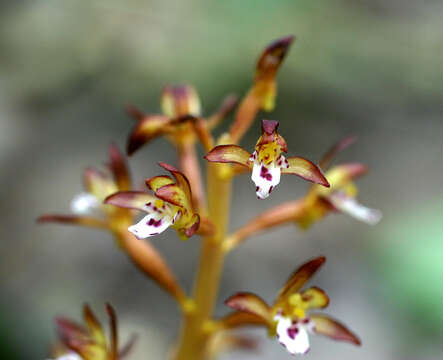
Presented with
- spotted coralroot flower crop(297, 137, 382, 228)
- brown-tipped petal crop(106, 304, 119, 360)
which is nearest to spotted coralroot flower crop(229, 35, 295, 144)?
spotted coralroot flower crop(297, 137, 382, 228)

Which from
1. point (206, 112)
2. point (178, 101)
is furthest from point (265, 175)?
point (206, 112)

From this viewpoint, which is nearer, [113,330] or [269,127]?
[269,127]

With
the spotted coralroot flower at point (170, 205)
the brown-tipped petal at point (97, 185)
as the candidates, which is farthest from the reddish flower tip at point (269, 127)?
the brown-tipped petal at point (97, 185)

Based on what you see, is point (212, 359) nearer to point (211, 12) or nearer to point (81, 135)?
point (81, 135)

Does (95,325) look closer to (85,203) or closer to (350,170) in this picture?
(85,203)

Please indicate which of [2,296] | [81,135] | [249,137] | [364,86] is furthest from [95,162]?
[364,86]

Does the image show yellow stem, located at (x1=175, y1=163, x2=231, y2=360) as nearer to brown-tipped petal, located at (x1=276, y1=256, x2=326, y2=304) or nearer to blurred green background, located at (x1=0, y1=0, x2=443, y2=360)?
brown-tipped petal, located at (x1=276, y1=256, x2=326, y2=304)
